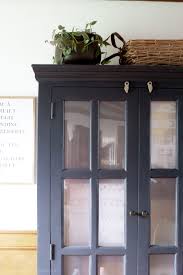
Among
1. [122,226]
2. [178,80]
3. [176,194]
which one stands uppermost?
[178,80]

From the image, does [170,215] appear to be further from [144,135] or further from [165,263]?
[144,135]

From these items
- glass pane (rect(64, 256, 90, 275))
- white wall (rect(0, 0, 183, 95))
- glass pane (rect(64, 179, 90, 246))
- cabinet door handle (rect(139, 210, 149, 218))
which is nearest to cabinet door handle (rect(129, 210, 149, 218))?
cabinet door handle (rect(139, 210, 149, 218))

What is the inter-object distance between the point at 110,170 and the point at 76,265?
0.51 metres

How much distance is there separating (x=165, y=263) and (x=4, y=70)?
1.47m

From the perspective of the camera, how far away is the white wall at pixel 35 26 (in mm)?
2168

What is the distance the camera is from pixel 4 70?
217 cm

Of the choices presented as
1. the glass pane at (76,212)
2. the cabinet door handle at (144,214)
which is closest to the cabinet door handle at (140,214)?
the cabinet door handle at (144,214)

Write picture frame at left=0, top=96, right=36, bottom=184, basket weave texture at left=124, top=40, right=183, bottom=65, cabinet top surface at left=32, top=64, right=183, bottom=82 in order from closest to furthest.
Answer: cabinet top surface at left=32, top=64, right=183, bottom=82 → basket weave texture at left=124, top=40, right=183, bottom=65 → picture frame at left=0, top=96, right=36, bottom=184

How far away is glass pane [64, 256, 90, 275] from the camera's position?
1.71m

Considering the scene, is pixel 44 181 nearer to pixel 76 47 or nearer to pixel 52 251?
pixel 52 251

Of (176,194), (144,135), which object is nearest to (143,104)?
(144,135)

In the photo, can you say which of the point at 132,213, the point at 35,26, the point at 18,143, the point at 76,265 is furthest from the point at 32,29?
the point at 76,265

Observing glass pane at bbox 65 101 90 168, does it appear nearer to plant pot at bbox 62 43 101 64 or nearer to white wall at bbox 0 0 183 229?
plant pot at bbox 62 43 101 64

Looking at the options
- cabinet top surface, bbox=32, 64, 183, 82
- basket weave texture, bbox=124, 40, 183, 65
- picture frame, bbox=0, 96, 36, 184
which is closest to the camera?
cabinet top surface, bbox=32, 64, 183, 82
